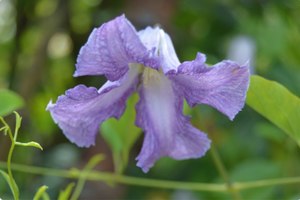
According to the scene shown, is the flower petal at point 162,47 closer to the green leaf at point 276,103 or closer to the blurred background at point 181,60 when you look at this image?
the green leaf at point 276,103

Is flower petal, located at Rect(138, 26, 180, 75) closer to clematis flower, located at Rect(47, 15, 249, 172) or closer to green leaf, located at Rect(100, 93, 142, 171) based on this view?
clematis flower, located at Rect(47, 15, 249, 172)

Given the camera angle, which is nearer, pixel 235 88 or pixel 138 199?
pixel 235 88

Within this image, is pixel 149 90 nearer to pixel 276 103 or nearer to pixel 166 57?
pixel 166 57

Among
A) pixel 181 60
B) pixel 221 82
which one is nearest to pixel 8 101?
pixel 221 82

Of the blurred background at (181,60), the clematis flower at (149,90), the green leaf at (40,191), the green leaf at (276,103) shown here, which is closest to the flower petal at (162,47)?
the clematis flower at (149,90)

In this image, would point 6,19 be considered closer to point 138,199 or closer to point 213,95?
point 138,199

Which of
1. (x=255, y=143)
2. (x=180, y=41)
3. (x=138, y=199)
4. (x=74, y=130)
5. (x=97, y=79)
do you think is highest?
(x=74, y=130)

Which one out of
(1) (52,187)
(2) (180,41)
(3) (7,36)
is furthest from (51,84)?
(2) (180,41)

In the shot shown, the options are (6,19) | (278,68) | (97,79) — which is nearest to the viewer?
(278,68)

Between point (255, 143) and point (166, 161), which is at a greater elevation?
point (255, 143)
